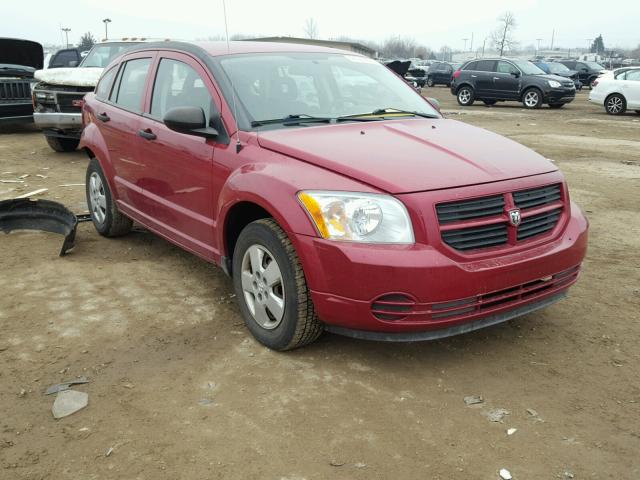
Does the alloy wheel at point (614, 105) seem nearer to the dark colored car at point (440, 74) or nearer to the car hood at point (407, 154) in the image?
the car hood at point (407, 154)

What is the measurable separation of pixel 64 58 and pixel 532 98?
15.1m

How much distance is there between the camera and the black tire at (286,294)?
3324mm

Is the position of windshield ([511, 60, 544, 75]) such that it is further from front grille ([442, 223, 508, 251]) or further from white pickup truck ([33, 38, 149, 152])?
front grille ([442, 223, 508, 251])

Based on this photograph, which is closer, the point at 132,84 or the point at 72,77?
the point at 132,84

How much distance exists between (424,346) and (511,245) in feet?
2.72

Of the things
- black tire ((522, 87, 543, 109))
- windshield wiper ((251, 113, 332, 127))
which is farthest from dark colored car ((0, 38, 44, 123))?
black tire ((522, 87, 543, 109))

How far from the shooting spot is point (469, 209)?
3.18m

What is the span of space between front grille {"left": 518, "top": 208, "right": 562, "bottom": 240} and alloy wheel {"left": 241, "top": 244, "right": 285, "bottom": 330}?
1.32 m

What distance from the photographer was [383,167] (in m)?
3.27

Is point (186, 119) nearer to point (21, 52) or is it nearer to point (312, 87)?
point (312, 87)

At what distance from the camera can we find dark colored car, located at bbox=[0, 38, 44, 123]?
11398 millimetres

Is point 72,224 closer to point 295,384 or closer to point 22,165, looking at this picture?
point 295,384

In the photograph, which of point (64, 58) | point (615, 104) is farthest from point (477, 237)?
point (615, 104)

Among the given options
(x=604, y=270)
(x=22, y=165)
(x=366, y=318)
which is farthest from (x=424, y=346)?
(x=22, y=165)
